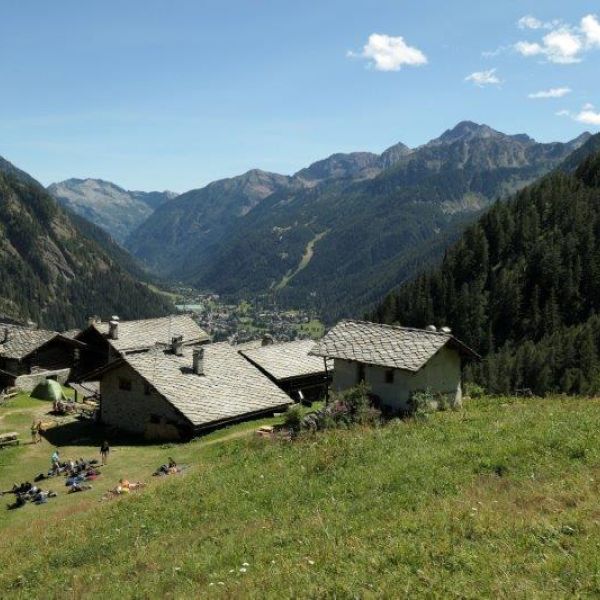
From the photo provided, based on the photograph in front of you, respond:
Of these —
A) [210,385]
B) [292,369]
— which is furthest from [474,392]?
[210,385]

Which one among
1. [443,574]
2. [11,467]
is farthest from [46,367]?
[443,574]

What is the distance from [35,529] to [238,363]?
89.2 feet

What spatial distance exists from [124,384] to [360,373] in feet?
58.4

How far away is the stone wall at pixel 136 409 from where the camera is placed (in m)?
43.0

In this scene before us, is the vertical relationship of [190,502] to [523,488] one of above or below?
below

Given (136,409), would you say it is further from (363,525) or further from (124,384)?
(363,525)

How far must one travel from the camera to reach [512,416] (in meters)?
25.8

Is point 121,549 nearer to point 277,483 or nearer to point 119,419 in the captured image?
point 277,483

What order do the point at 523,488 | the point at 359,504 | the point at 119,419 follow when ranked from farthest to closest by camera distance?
the point at 119,419 → the point at 359,504 → the point at 523,488

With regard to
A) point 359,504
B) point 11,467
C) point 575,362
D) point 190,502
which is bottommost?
point 575,362

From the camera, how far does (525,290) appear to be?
16038cm

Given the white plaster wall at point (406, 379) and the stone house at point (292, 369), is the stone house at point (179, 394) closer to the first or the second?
the stone house at point (292, 369)

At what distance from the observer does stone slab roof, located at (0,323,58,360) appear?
67.9m

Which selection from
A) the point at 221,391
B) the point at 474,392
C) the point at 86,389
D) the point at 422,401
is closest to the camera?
the point at 422,401
